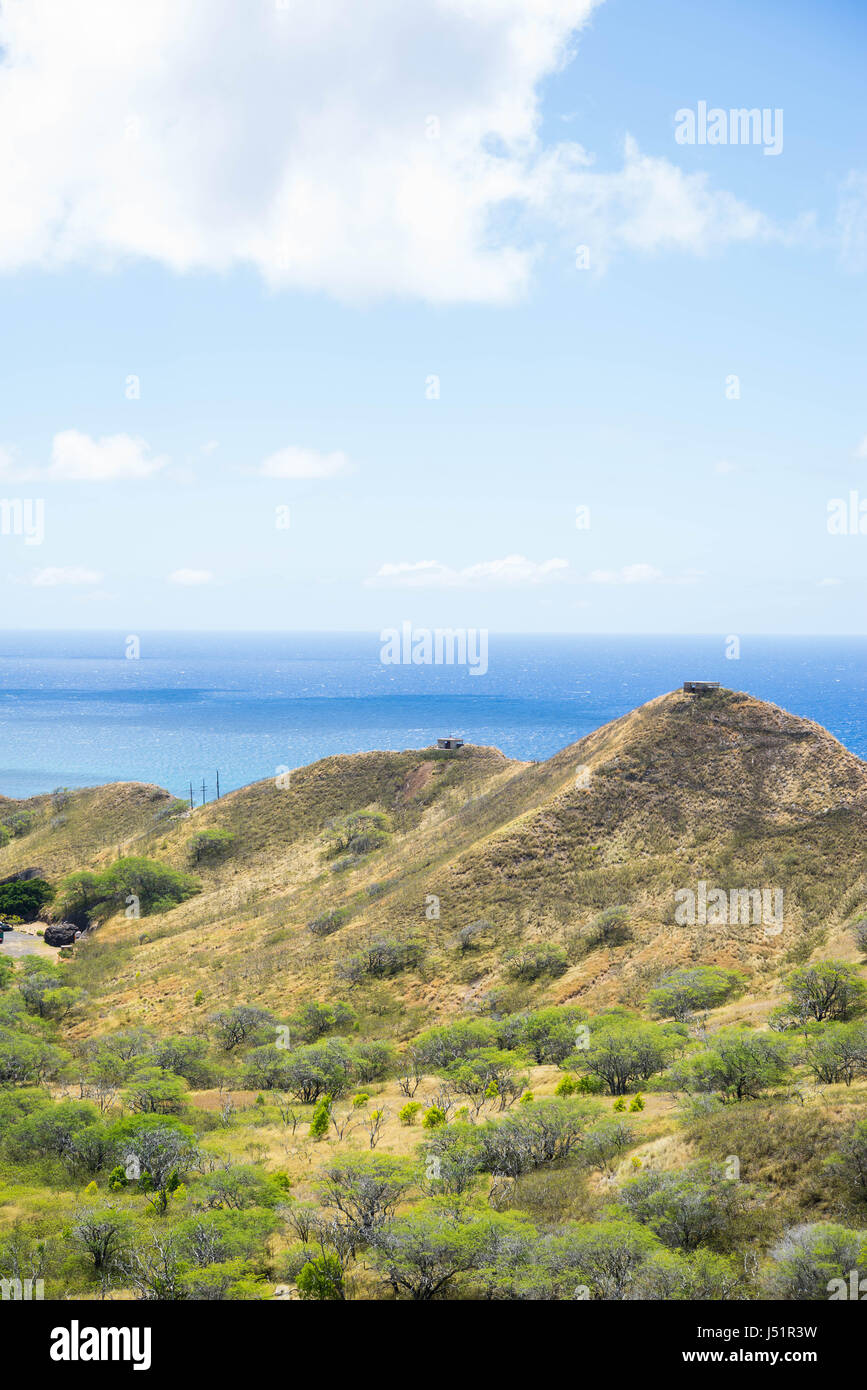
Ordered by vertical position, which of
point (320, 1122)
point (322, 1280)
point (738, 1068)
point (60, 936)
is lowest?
point (60, 936)

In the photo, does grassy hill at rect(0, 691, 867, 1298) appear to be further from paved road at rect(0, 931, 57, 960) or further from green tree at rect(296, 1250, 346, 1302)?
paved road at rect(0, 931, 57, 960)

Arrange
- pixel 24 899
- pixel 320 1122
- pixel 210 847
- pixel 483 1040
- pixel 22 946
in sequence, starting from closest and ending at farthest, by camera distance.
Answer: pixel 320 1122 → pixel 483 1040 → pixel 22 946 → pixel 24 899 → pixel 210 847

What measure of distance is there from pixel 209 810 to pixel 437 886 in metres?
40.1

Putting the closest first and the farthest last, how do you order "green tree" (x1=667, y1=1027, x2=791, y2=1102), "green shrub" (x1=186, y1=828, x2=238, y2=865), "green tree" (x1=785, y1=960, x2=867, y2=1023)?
1. "green tree" (x1=667, y1=1027, x2=791, y2=1102)
2. "green tree" (x1=785, y1=960, x2=867, y2=1023)
3. "green shrub" (x1=186, y1=828, x2=238, y2=865)

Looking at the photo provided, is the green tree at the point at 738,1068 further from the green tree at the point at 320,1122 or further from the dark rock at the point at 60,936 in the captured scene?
the dark rock at the point at 60,936

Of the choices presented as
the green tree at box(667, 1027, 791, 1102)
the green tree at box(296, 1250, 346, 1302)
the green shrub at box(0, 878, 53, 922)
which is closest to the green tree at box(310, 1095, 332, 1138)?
the green tree at box(296, 1250, 346, 1302)

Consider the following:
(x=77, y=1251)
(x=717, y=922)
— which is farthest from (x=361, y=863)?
(x=77, y=1251)

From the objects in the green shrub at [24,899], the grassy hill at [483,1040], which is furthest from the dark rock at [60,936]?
the green shrub at [24,899]

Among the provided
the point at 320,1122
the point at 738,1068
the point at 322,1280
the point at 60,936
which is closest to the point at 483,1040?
the point at 320,1122

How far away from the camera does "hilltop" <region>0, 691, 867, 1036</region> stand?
4166cm

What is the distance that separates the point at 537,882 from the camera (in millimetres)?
49344

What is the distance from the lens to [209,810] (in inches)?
3302

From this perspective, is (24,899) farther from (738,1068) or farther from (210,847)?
(738,1068)

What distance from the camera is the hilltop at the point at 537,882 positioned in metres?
41.7
